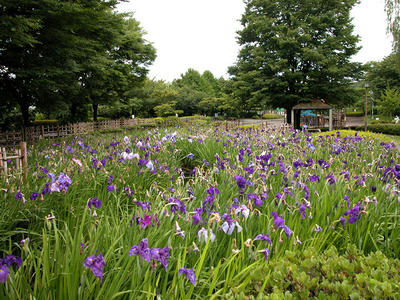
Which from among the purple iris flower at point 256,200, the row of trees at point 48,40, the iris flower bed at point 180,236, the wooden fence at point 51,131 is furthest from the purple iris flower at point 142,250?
the wooden fence at point 51,131

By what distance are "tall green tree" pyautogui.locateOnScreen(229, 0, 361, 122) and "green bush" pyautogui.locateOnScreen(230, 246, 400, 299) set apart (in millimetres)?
21263

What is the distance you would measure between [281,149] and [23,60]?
31.3 ft

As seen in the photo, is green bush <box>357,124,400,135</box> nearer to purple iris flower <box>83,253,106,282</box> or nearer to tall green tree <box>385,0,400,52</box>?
tall green tree <box>385,0,400,52</box>

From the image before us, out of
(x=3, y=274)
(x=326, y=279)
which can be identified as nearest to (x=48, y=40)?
(x=3, y=274)

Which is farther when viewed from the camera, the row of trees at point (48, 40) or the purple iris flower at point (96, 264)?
the row of trees at point (48, 40)

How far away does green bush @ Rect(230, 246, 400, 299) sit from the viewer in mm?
1529

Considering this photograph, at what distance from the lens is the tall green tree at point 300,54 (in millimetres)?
22234

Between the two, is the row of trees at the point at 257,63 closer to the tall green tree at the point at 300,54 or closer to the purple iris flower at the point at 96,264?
the tall green tree at the point at 300,54

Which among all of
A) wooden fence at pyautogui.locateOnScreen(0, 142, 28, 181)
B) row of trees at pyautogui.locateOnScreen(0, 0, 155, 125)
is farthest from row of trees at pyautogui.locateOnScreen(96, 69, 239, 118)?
wooden fence at pyautogui.locateOnScreen(0, 142, 28, 181)

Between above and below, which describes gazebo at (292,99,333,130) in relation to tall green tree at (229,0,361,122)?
below

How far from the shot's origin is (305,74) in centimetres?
2281

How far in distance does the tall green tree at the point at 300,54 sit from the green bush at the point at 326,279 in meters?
21.3

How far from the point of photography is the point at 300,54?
22.9 m

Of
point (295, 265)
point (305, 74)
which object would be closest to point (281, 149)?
point (295, 265)
